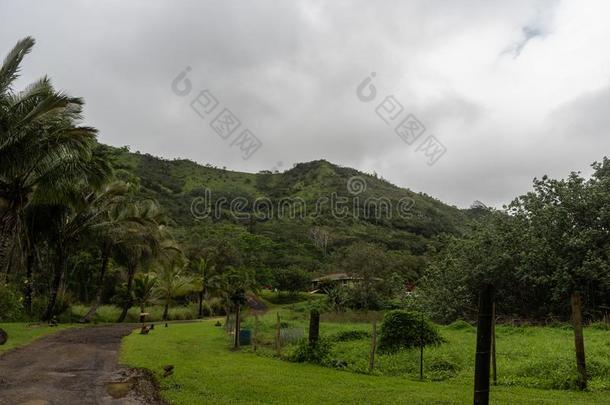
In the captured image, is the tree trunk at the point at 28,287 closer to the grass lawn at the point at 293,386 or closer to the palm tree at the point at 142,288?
the palm tree at the point at 142,288

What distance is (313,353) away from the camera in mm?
15125

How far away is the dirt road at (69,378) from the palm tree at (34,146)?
19.5 feet

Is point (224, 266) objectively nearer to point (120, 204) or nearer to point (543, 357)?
point (120, 204)

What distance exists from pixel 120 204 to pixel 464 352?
24.5m

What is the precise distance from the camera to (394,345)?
17.1 m

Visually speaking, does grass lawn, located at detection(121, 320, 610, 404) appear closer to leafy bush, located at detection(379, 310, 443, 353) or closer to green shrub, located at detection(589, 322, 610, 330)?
leafy bush, located at detection(379, 310, 443, 353)

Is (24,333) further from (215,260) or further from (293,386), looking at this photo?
(215,260)

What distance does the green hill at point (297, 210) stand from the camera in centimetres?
7431

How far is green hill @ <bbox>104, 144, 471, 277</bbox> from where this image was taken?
244 ft

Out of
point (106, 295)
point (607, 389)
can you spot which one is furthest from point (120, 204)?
point (607, 389)

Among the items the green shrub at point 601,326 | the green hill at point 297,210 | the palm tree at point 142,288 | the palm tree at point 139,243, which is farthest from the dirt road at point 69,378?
the green hill at point 297,210

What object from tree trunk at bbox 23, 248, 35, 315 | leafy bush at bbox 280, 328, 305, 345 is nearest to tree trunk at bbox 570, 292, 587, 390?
leafy bush at bbox 280, 328, 305, 345

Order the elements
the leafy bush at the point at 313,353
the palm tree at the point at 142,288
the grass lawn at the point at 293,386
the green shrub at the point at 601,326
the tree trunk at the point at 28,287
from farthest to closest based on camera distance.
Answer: the palm tree at the point at 142,288, the tree trunk at the point at 28,287, the green shrub at the point at 601,326, the leafy bush at the point at 313,353, the grass lawn at the point at 293,386

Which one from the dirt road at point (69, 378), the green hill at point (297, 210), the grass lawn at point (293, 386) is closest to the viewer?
the dirt road at point (69, 378)
